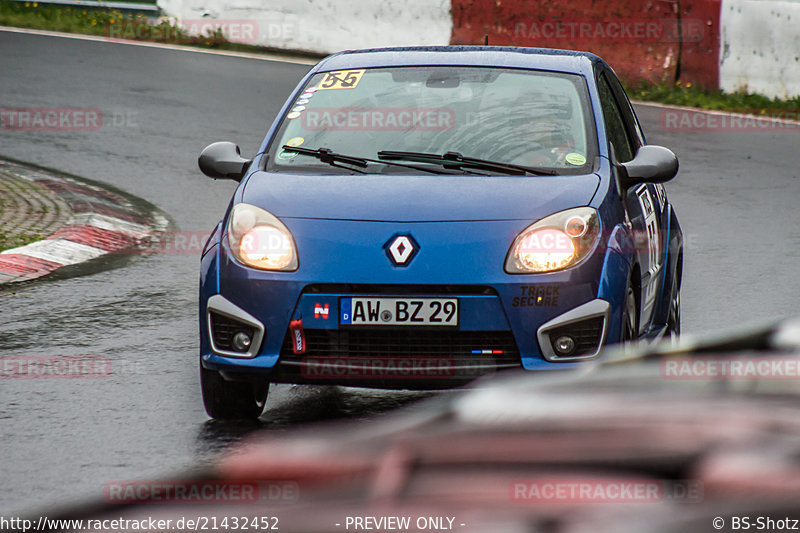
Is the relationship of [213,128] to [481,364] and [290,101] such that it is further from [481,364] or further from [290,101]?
[481,364]

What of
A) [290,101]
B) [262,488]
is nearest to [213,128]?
[290,101]

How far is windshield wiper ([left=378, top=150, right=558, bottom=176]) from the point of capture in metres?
5.69

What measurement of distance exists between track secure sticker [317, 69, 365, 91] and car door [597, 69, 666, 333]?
120cm

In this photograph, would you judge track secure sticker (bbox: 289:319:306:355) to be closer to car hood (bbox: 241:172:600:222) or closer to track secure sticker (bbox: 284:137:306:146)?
car hood (bbox: 241:172:600:222)

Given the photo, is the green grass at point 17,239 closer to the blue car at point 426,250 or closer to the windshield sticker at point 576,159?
the blue car at point 426,250

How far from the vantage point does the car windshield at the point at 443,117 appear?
19.4ft

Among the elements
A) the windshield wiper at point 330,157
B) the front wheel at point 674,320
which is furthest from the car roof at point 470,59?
the front wheel at point 674,320

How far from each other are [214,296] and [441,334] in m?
0.97

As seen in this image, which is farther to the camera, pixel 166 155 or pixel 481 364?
pixel 166 155

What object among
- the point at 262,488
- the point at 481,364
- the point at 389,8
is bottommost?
the point at 389,8

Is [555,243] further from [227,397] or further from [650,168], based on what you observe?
[227,397]

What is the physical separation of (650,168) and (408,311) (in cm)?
148

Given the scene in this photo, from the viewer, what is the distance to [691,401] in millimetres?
1962

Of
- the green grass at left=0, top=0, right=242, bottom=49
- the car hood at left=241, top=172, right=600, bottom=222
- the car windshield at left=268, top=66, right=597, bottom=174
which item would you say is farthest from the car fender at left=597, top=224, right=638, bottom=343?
the green grass at left=0, top=0, right=242, bottom=49
